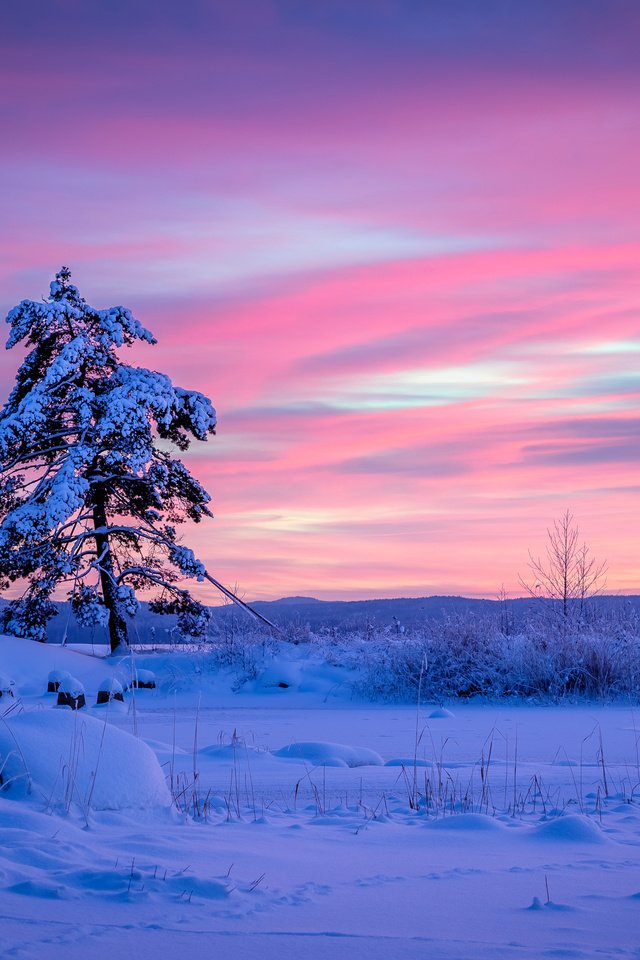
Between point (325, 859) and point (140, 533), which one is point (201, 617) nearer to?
point (140, 533)

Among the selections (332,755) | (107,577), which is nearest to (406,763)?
(332,755)

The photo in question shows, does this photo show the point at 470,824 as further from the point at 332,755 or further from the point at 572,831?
the point at 332,755

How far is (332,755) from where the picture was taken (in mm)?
7805

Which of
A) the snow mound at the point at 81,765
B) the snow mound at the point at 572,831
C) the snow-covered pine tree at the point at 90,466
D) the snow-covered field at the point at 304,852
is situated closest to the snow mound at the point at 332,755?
the snow-covered field at the point at 304,852

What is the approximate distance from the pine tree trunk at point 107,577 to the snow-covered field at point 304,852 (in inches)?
461

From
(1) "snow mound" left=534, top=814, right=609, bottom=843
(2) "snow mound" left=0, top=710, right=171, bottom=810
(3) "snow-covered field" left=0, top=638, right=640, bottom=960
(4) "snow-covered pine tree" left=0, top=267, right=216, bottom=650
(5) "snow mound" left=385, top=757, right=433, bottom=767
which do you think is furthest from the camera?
(4) "snow-covered pine tree" left=0, top=267, right=216, bottom=650

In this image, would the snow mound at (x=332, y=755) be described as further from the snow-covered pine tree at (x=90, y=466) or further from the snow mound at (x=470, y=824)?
the snow-covered pine tree at (x=90, y=466)

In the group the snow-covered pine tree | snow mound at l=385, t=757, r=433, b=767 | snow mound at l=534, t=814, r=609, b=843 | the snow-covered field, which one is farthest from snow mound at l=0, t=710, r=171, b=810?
the snow-covered pine tree

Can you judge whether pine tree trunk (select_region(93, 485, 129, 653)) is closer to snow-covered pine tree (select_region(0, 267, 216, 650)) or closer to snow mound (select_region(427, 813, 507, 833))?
snow-covered pine tree (select_region(0, 267, 216, 650))

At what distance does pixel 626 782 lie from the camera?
680 cm

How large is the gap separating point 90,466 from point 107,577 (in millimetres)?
2316

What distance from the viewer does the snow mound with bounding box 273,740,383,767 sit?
7645 millimetres

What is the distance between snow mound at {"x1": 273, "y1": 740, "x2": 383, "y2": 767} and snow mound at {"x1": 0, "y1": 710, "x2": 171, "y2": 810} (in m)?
2.48

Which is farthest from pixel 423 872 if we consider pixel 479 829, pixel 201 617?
pixel 201 617
